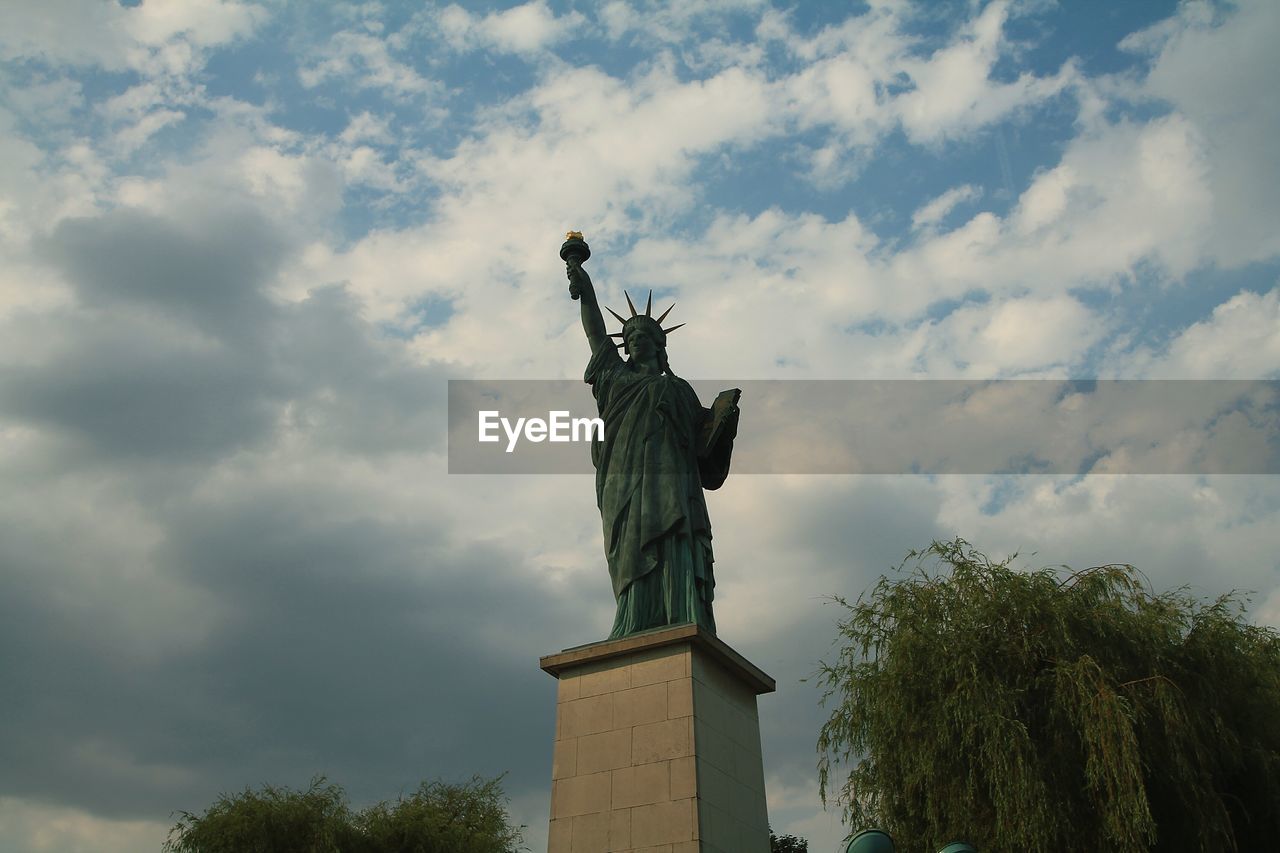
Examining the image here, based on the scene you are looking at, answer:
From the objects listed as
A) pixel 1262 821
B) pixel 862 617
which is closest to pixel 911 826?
pixel 862 617

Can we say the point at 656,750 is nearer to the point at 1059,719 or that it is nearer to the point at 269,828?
the point at 1059,719

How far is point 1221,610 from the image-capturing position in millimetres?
13109

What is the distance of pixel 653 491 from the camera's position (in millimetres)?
11766

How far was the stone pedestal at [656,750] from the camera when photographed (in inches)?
373

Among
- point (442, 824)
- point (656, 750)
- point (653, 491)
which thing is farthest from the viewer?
point (442, 824)

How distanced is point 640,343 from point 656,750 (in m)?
5.05

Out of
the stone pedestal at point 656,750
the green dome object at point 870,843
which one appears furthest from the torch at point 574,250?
the green dome object at point 870,843

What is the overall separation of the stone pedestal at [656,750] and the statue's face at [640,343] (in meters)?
3.81

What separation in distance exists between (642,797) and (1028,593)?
572 cm

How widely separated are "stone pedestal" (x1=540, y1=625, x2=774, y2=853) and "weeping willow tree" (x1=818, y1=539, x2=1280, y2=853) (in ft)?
9.16

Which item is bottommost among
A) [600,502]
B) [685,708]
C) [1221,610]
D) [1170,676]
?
[685,708]

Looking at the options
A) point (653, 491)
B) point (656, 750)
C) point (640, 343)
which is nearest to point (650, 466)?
point (653, 491)

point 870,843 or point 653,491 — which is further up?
point 653,491

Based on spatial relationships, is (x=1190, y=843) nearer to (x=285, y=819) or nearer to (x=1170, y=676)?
(x=1170, y=676)
